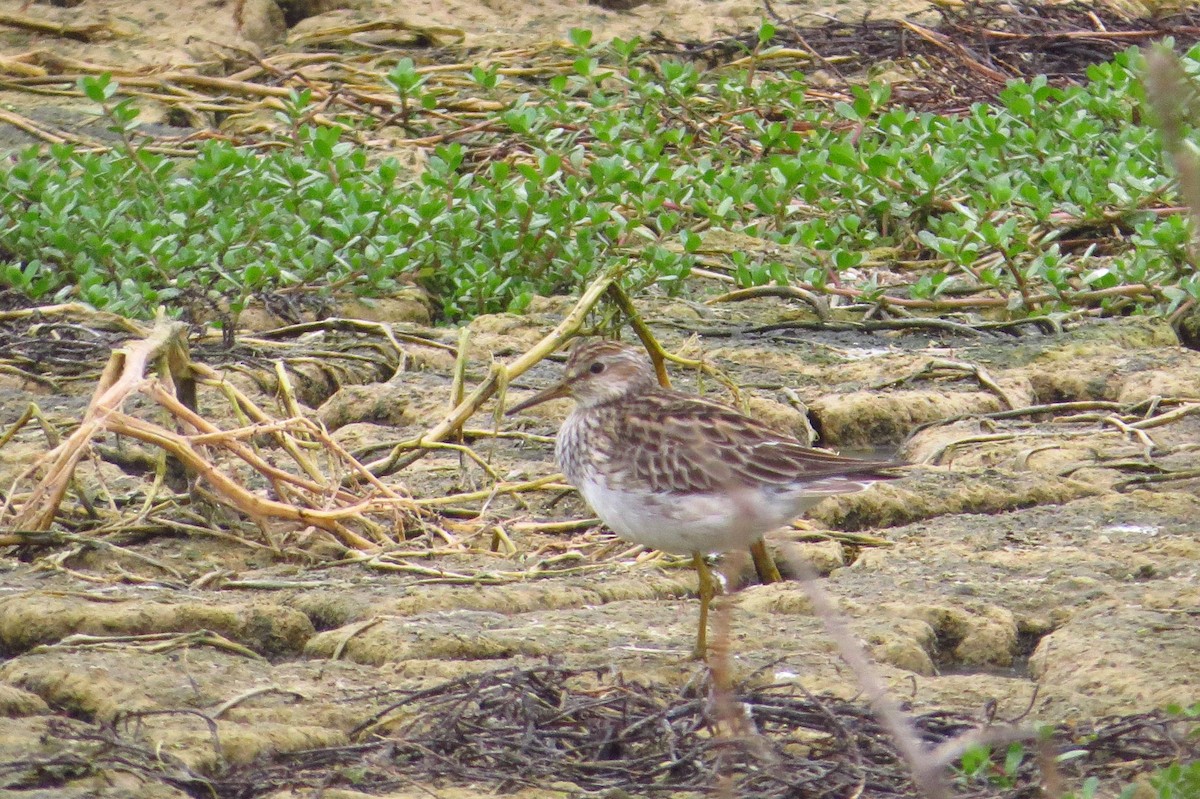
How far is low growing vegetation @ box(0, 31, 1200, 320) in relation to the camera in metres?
7.27

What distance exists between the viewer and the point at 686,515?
421 cm

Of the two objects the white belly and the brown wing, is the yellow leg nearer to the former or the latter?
the white belly

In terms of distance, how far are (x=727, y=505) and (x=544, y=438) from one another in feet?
5.65

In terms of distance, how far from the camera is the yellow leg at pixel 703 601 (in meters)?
4.00

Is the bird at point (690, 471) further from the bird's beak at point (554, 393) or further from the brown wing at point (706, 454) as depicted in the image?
the bird's beak at point (554, 393)

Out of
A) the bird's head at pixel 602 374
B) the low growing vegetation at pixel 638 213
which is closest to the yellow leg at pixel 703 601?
the bird's head at pixel 602 374

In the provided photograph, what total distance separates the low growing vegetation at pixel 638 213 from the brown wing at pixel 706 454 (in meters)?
2.59

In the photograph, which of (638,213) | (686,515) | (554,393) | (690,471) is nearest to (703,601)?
(686,515)

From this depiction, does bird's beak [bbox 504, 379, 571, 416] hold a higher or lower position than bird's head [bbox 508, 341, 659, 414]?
lower

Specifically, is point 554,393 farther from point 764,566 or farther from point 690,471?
point 690,471

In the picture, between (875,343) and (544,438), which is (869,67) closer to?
(875,343)

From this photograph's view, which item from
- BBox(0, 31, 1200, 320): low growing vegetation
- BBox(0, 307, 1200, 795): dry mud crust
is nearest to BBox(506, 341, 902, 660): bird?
BBox(0, 307, 1200, 795): dry mud crust

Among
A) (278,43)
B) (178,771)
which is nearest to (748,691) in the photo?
(178,771)

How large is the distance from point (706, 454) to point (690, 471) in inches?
2.2
